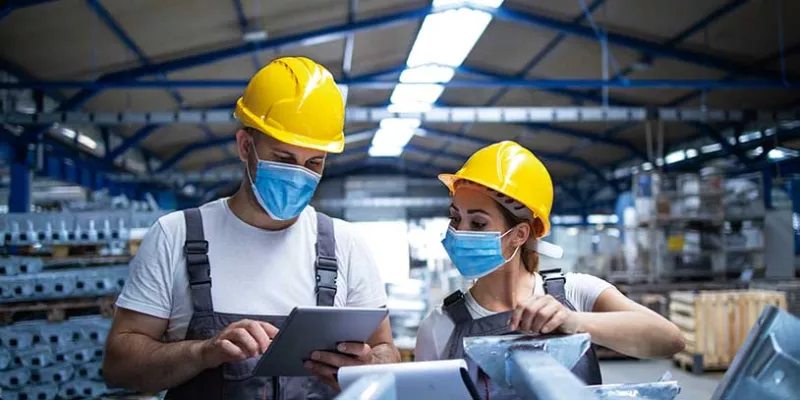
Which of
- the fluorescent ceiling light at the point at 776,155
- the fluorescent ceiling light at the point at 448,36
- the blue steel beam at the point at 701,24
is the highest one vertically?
the blue steel beam at the point at 701,24

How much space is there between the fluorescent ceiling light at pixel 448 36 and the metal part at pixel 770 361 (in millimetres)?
8300

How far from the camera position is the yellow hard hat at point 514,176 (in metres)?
2.38

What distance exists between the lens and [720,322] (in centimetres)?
905

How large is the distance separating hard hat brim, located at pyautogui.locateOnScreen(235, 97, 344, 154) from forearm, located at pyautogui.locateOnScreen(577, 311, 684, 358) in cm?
97

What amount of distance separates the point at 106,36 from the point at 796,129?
11.6m

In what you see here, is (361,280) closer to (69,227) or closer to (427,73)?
(69,227)

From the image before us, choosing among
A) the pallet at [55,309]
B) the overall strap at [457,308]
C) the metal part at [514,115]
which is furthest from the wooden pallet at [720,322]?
the overall strap at [457,308]

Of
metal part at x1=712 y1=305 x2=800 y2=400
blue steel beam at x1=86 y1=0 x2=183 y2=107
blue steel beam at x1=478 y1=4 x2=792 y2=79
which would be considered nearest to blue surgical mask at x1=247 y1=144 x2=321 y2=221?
metal part at x1=712 y1=305 x2=800 y2=400

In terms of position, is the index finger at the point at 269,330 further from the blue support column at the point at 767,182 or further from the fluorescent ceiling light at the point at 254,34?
the blue support column at the point at 767,182

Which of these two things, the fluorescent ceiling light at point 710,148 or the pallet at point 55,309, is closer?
the pallet at point 55,309

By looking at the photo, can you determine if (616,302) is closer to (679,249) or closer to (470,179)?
(470,179)

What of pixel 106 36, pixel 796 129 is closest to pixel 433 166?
pixel 796 129

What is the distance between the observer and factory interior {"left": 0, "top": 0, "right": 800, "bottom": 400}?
6074mm

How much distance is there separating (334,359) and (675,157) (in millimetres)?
16765
